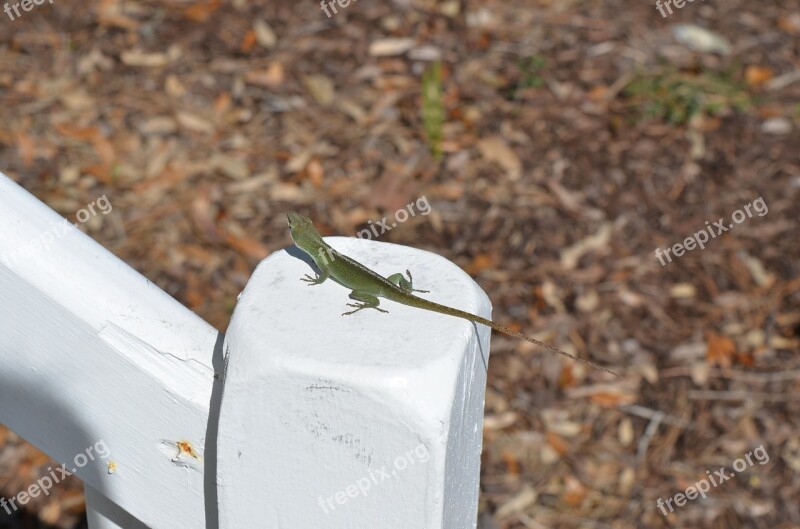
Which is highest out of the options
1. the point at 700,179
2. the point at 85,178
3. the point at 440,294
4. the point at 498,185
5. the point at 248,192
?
the point at 440,294

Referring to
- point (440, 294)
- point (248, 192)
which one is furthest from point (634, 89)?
point (440, 294)

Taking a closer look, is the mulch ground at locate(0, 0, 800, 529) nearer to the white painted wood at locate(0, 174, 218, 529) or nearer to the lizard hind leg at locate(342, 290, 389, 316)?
the lizard hind leg at locate(342, 290, 389, 316)

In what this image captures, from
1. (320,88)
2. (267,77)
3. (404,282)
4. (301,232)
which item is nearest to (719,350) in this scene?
(301,232)

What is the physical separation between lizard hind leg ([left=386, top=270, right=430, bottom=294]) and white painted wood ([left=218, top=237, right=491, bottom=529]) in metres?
0.09

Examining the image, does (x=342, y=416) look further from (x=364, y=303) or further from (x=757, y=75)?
(x=757, y=75)

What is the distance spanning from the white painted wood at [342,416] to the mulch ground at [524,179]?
9.84 feet

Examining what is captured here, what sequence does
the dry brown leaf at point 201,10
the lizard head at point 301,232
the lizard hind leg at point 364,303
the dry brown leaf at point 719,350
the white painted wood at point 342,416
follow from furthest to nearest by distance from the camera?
the dry brown leaf at point 201,10 → the dry brown leaf at point 719,350 → the lizard head at point 301,232 → the lizard hind leg at point 364,303 → the white painted wood at point 342,416

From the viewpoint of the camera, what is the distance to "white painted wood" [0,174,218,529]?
1240mm

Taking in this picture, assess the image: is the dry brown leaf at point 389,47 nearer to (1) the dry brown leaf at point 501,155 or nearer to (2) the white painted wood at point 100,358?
(1) the dry brown leaf at point 501,155

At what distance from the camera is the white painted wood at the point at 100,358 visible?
4.07 ft

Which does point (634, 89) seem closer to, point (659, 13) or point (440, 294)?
point (659, 13)

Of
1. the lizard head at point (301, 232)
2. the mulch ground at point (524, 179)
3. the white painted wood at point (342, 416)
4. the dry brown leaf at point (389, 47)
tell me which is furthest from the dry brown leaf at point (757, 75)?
the white painted wood at point (342, 416)

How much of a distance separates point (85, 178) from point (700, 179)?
3.74 meters

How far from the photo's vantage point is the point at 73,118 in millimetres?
5539
